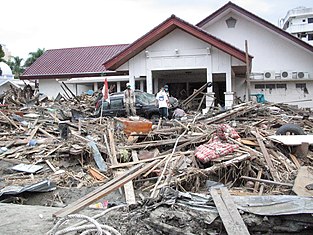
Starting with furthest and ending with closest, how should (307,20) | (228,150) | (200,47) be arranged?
1. (307,20)
2. (200,47)
3. (228,150)

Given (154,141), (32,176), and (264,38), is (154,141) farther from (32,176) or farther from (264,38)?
(264,38)

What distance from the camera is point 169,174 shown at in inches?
319

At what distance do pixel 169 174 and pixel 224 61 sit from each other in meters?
12.6

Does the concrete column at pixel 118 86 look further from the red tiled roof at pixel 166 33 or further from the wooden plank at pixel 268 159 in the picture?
the wooden plank at pixel 268 159

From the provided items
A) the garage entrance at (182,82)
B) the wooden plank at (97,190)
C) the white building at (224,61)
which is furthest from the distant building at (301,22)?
the wooden plank at (97,190)

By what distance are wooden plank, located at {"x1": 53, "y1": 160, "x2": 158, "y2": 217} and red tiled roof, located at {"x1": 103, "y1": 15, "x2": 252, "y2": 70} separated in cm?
1155

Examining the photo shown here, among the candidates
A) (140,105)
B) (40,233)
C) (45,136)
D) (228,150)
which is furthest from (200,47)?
(40,233)

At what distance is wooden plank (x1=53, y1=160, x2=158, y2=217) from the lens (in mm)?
5395

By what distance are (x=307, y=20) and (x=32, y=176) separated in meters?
74.3

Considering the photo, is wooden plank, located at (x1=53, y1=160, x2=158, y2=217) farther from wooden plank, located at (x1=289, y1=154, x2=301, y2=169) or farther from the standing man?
the standing man

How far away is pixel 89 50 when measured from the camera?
116 ft

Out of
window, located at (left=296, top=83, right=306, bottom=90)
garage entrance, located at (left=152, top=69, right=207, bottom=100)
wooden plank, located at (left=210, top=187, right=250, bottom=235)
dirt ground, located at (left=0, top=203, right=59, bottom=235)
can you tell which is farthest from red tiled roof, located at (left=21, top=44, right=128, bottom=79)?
wooden plank, located at (left=210, top=187, right=250, bottom=235)

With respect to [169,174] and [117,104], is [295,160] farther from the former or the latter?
[117,104]

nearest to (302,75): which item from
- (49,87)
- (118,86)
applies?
(118,86)
